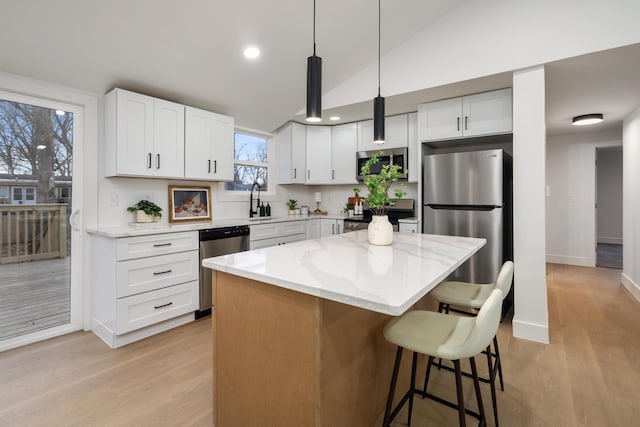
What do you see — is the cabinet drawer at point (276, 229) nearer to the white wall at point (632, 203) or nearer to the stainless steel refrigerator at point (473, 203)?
the stainless steel refrigerator at point (473, 203)

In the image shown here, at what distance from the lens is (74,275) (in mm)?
2812

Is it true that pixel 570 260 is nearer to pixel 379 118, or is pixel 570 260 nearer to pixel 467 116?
pixel 467 116

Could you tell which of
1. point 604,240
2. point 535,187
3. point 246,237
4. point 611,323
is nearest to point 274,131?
point 246,237

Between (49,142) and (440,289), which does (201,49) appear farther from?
(440,289)

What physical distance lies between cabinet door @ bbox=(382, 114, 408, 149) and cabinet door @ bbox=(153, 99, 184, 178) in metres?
2.42

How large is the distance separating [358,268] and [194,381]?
1.49 meters

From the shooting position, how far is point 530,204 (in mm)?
2668

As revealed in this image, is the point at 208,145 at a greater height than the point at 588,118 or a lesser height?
lesser

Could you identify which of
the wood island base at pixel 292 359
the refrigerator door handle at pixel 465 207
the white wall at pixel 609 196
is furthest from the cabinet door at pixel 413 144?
the white wall at pixel 609 196

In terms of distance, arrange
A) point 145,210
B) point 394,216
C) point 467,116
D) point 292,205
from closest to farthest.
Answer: point 145,210 < point 467,116 < point 394,216 < point 292,205

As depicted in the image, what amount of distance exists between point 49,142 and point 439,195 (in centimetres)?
362

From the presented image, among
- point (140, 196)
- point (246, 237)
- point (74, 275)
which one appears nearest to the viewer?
point (74, 275)

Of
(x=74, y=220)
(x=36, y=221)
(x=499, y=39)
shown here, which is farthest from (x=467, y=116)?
(x=36, y=221)

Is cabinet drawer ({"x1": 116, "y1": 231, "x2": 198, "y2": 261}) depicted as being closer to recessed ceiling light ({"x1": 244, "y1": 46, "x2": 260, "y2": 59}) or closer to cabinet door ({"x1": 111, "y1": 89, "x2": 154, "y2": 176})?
cabinet door ({"x1": 111, "y1": 89, "x2": 154, "y2": 176})
